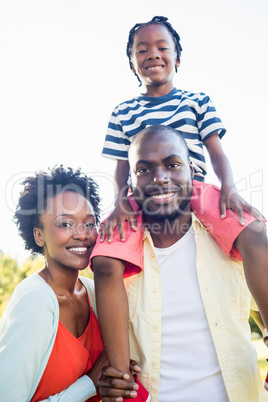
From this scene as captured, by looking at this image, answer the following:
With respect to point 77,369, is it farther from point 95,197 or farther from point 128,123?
point 128,123

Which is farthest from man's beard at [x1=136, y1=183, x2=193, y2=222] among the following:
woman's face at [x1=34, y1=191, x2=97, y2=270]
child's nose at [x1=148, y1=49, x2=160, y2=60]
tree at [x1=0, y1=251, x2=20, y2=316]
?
tree at [x1=0, y1=251, x2=20, y2=316]

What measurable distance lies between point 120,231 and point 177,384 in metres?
1.01

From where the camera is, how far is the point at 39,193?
2980 mm

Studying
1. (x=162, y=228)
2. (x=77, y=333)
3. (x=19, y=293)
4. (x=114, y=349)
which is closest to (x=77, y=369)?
(x=77, y=333)

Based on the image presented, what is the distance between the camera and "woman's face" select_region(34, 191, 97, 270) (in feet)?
9.04

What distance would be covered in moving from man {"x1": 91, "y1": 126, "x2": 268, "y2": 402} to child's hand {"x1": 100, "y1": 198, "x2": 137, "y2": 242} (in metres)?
0.13

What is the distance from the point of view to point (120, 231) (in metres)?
2.46

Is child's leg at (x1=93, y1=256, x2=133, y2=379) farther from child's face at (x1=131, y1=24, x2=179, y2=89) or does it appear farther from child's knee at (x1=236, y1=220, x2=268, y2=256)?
child's face at (x1=131, y1=24, x2=179, y2=89)

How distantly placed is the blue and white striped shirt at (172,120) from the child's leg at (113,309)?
3.71 ft

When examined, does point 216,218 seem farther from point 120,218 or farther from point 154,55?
point 154,55

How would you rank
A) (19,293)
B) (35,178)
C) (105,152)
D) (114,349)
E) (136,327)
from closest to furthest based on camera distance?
(114,349) → (136,327) → (19,293) → (35,178) → (105,152)

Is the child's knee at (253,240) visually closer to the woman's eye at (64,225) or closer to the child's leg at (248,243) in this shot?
the child's leg at (248,243)

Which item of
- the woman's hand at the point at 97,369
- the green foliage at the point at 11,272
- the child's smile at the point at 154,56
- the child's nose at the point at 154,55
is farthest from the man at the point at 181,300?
the green foliage at the point at 11,272

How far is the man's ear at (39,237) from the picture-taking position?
9.65ft
